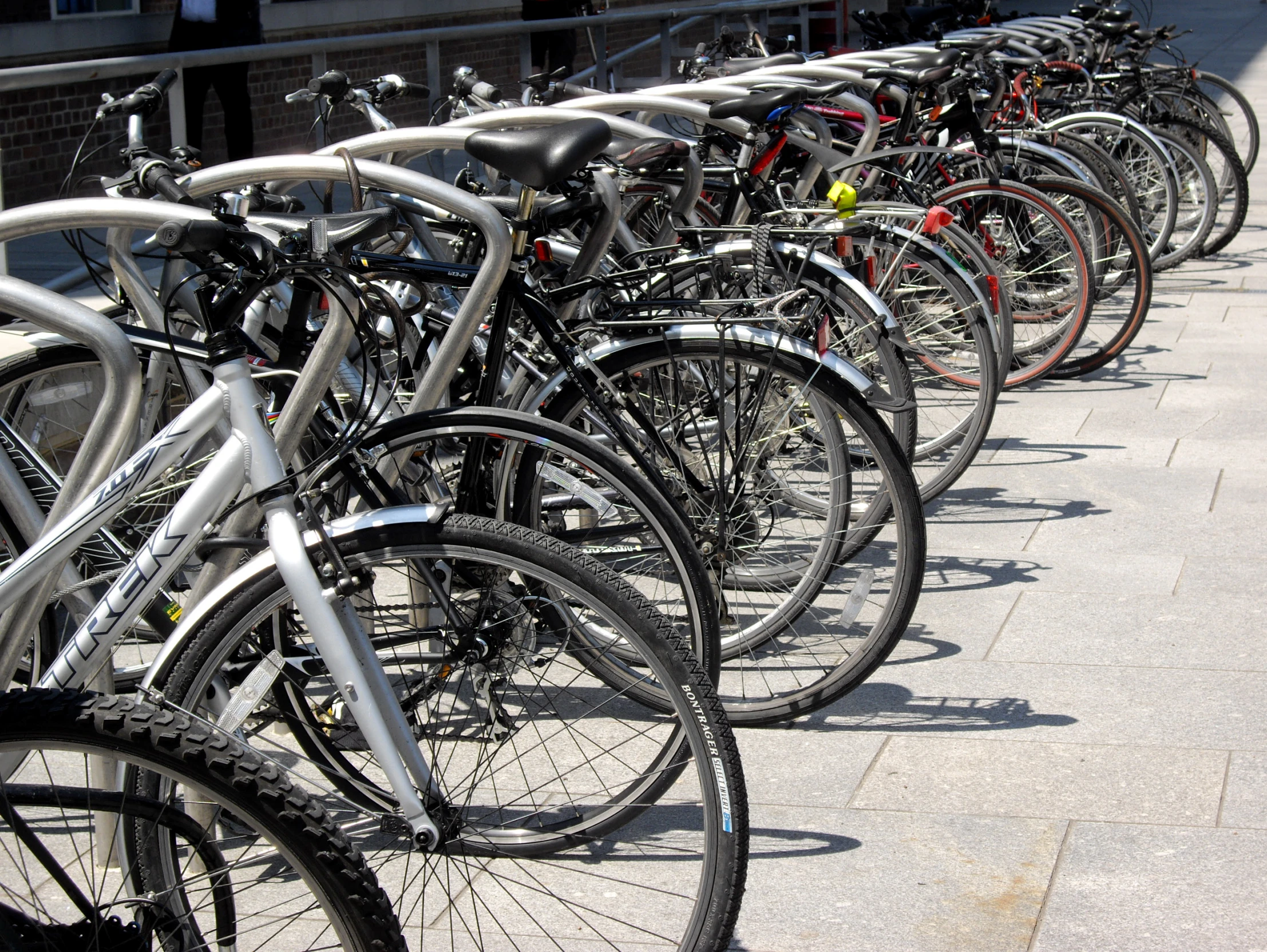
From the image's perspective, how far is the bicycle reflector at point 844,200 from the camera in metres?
4.03

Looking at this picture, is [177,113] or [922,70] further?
[922,70]

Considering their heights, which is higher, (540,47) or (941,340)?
(540,47)

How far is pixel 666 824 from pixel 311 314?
1.49 m

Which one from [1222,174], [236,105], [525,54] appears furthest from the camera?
[1222,174]

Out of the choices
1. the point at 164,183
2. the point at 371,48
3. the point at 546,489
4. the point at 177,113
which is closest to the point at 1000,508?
the point at 546,489

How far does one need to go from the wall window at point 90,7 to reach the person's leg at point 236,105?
5.97ft

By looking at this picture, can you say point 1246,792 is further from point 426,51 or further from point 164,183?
point 426,51

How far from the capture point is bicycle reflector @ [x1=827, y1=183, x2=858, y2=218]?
13.2 ft

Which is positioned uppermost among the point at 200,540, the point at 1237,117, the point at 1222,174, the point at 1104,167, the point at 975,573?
the point at 200,540

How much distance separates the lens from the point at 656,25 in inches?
610

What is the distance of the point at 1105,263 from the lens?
6.68 meters

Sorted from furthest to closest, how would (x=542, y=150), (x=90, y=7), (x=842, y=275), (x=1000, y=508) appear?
(x=90, y=7) → (x=1000, y=508) → (x=842, y=275) → (x=542, y=150)

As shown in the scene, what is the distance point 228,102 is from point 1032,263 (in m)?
4.34

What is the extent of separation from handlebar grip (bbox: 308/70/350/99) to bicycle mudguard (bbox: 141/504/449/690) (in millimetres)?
2781
